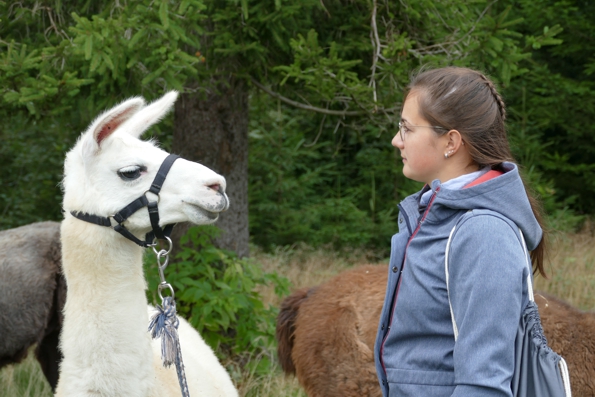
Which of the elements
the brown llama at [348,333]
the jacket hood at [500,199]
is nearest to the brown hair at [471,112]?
the jacket hood at [500,199]

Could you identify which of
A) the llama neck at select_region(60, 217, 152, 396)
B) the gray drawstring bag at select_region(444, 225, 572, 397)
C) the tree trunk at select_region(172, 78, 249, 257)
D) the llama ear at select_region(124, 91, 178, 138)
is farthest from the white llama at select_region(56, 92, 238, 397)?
the tree trunk at select_region(172, 78, 249, 257)

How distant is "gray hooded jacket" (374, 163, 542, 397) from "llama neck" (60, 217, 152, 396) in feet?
3.33

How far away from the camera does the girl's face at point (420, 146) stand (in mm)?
1858

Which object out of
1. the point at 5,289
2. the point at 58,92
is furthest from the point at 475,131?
the point at 5,289

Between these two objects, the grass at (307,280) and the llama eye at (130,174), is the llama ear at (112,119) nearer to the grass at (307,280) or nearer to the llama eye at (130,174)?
the llama eye at (130,174)

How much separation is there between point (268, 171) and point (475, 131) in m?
7.64

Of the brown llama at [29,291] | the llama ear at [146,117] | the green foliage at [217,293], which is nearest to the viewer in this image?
the llama ear at [146,117]

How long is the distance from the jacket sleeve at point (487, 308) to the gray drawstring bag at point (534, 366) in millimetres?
51

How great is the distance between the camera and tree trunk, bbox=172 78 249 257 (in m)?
5.55

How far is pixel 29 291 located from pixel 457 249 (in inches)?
137

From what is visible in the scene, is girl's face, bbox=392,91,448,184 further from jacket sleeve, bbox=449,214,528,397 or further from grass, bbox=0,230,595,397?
grass, bbox=0,230,595,397

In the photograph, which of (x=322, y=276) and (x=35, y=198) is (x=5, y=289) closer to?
(x=322, y=276)

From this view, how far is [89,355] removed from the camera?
2396mm

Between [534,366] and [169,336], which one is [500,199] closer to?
[534,366]
